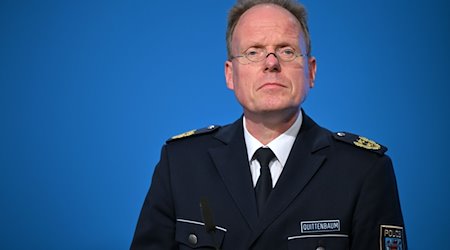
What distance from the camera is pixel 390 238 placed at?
1231mm

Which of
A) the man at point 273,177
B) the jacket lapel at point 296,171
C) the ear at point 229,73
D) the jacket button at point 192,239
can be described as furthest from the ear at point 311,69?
the jacket button at point 192,239

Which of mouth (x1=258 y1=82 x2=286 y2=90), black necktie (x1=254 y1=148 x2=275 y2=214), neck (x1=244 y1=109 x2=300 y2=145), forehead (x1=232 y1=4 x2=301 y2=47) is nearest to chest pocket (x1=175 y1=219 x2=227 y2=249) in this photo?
black necktie (x1=254 y1=148 x2=275 y2=214)

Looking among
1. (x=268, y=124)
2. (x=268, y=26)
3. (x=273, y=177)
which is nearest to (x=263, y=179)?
(x=273, y=177)

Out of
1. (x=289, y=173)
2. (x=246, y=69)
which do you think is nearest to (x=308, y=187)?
(x=289, y=173)

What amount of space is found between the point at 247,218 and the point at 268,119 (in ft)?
0.83

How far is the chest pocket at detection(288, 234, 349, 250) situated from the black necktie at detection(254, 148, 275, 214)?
4.4 inches

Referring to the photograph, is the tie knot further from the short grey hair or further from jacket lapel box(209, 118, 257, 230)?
the short grey hair

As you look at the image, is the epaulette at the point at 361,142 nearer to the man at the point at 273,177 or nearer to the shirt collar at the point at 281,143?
the man at the point at 273,177

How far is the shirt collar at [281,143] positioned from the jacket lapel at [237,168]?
0.02 metres

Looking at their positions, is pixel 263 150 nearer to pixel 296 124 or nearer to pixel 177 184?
pixel 296 124

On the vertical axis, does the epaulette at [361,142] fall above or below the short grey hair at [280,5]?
below

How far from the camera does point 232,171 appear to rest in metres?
1.34

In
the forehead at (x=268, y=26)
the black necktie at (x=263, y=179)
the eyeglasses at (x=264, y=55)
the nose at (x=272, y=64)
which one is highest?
the forehead at (x=268, y=26)

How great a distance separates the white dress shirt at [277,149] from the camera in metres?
1.32
